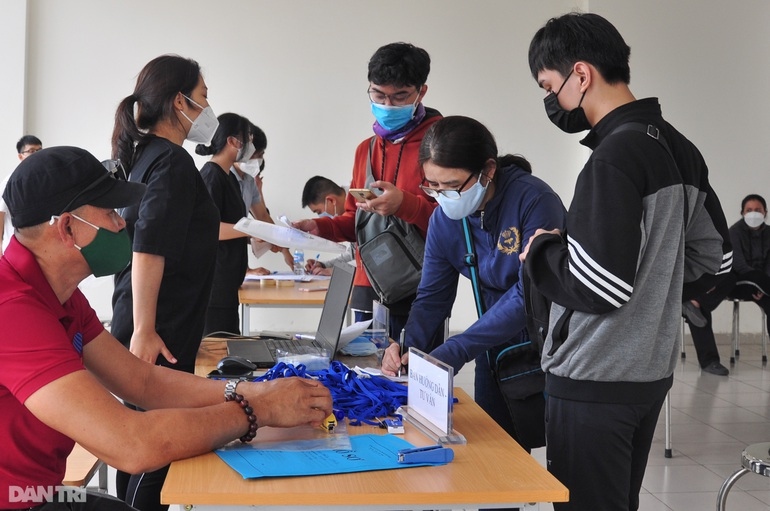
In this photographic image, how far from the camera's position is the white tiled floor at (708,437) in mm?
3506

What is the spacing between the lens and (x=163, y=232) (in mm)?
2211

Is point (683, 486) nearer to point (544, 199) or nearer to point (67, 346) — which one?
point (544, 199)

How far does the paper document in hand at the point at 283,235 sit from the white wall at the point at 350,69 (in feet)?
13.3

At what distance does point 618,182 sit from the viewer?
5.01 feet

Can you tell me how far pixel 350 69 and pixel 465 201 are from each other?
5.02 m

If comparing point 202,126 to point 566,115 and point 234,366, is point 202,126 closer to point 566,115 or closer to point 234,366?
point 234,366

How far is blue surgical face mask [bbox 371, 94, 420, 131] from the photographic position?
9.70 ft

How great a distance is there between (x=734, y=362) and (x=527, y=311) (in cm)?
537

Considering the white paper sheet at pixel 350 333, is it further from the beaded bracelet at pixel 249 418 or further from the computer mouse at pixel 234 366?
the beaded bracelet at pixel 249 418

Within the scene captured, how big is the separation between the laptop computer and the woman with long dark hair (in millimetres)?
224

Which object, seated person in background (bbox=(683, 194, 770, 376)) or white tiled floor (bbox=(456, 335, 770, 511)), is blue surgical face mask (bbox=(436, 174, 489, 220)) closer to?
white tiled floor (bbox=(456, 335, 770, 511))
